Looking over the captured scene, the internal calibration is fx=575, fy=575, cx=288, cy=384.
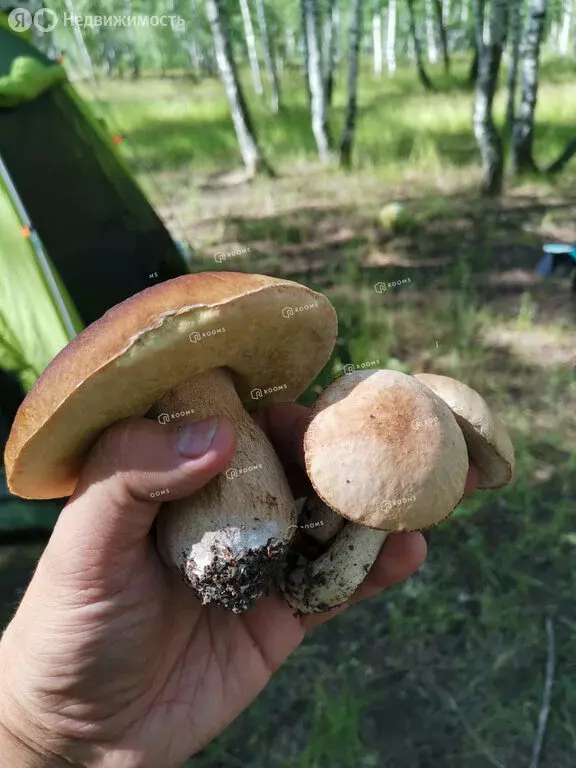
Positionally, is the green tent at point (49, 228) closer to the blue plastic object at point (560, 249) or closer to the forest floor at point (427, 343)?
the forest floor at point (427, 343)

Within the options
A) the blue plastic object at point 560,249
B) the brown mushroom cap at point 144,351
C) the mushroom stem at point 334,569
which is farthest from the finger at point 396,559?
the blue plastic object at point 560,249

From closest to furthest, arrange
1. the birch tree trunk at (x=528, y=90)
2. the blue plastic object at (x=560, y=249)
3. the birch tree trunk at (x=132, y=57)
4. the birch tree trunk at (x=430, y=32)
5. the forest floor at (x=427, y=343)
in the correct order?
the forest floor at (x=427, y=343) → the blue plastic object at (x=560, y=249) → the birch tree trunk at (x=528, y=90) → the birch tree trunk at (x=132, y=57) → the birch tree trunk at (x=430, y=32)

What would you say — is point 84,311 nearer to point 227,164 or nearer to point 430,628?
point 430,628

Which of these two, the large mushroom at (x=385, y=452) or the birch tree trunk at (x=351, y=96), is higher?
the large mushroom at (x=385, y=452)

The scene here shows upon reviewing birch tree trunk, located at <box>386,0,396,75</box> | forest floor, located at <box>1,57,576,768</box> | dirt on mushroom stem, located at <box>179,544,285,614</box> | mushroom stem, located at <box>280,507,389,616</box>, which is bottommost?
forest floor, located at <box>1,57,576,768</box>

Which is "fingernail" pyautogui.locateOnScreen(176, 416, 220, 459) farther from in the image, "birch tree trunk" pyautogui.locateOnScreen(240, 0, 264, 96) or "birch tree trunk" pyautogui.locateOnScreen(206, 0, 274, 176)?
"birch tree trunk" pyautogui.locateOnScreen(240, 0, 264, 96)

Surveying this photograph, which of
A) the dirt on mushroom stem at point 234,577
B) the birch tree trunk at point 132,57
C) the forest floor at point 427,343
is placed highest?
the birch tree trunk at point 132,57

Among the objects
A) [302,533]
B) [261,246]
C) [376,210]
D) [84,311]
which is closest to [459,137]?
[376,210]

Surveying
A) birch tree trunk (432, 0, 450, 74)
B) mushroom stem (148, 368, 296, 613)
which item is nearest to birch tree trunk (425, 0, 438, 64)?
birch tree trunk (432, 0, 450, 74)
